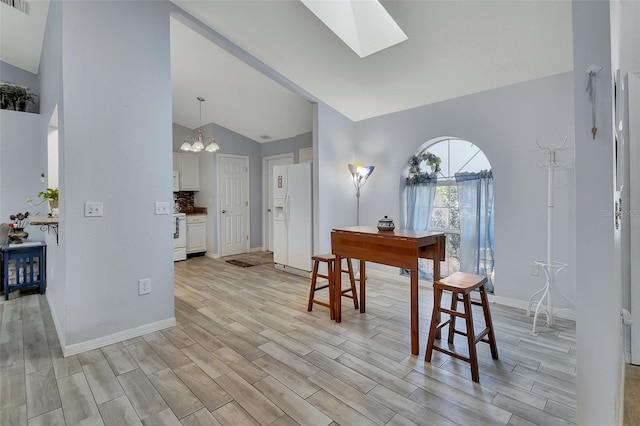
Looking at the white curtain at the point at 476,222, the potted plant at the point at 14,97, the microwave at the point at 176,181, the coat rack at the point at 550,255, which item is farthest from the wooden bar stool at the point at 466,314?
the potted plant at the point at 14,97

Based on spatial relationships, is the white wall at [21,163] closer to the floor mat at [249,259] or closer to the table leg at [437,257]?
the floor mat at [249,259]

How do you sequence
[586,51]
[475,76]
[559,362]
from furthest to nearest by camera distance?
[475,76]
[559,362]
[586,51]

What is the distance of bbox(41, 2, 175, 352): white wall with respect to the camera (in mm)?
2221

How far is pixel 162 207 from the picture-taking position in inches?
105

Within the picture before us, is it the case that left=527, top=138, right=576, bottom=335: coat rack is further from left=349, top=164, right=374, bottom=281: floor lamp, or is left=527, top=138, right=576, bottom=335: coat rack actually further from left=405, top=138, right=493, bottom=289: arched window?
left=349, top=164, right=374, bottom=281: floor lamp

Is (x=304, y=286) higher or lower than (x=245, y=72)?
lower

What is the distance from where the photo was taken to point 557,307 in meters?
2.89

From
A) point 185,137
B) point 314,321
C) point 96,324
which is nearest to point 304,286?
point 314,321

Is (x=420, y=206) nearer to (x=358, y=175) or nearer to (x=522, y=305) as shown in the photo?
(x=358, y=175)

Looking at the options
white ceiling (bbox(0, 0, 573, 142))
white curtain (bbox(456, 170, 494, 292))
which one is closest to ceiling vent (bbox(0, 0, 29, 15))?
white ceiling (bbox(0, 0, 573, 142))

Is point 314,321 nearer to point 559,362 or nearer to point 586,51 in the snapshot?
point 559,362

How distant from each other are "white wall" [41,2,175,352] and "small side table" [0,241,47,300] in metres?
1.68

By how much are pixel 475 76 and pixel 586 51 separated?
2043 millimetres

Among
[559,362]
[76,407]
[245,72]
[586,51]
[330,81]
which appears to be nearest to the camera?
[586,51]
